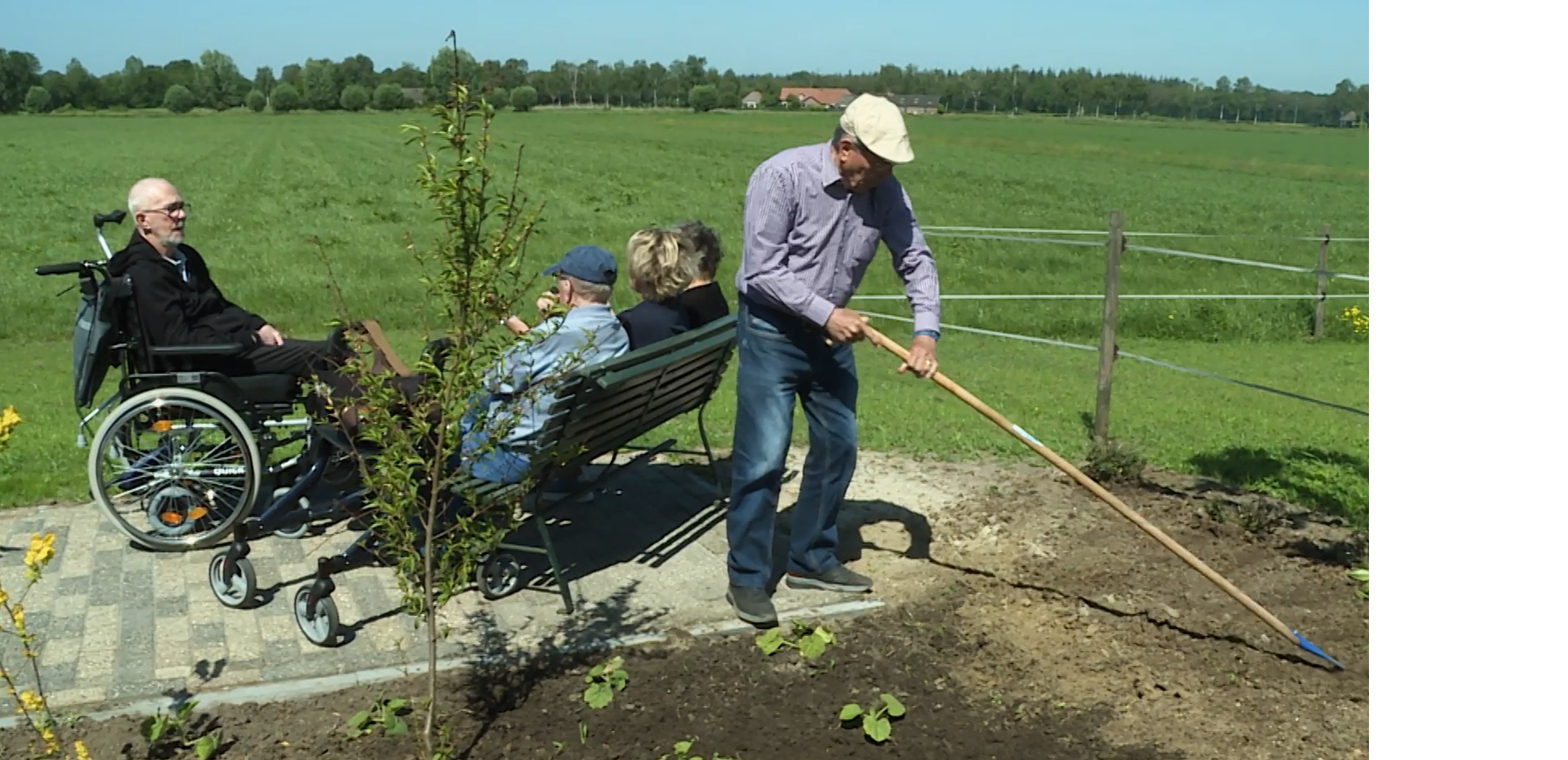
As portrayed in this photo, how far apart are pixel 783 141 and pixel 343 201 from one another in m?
24.1

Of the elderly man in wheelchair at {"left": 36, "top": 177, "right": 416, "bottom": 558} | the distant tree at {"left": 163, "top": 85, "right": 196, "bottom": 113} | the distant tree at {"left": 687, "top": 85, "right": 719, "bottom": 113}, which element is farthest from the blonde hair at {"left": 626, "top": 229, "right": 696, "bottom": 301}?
the distant tree at {"left": 163, "top": 85, "right": 196, "bottom": 113}

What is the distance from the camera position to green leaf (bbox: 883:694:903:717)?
404 cm

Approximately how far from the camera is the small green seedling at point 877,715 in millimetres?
3898

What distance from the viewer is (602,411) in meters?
4.98

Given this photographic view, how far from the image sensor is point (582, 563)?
554 centimetres

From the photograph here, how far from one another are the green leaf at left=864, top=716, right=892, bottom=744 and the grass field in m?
2.77

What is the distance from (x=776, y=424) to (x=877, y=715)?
1.20 meters

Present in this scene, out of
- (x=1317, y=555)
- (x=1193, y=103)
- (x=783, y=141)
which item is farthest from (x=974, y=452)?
(x=1193, y=103)

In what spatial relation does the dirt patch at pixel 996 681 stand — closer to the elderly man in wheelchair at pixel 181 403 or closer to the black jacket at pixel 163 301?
the elderly man in wheelchair at pixel 181 403

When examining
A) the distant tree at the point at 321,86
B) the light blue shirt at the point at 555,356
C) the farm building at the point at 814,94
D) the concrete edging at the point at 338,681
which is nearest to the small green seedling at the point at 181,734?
the concrete edging at the point at 338,681

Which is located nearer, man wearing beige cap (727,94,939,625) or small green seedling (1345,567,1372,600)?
man wearing beige cap (727,94,939,625)

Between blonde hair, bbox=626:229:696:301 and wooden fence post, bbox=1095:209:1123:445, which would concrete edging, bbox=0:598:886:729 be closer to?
blonde hair, bbox=626:229:696:301

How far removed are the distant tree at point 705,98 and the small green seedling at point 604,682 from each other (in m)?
81.1
